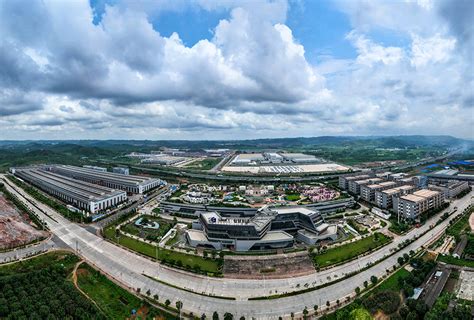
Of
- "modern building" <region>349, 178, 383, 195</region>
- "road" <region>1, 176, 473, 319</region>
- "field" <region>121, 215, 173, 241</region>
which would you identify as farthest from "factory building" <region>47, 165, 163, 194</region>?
"modern building" <region>349, 178, 383, 195</region>

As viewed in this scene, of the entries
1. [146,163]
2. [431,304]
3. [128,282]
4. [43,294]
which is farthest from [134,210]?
[146,163]

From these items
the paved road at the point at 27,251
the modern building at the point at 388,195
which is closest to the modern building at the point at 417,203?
the modern building at the point at 388,195

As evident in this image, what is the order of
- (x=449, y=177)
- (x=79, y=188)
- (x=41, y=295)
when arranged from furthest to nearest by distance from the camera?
(x=449, y=177) < (x=79, y=188) < (x=41, y=295)

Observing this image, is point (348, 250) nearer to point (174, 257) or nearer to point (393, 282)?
point (393, 282)

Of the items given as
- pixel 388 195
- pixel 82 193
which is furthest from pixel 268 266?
pixel 82 193

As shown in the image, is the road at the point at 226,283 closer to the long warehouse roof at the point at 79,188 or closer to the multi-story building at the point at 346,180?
the long warehouse roof at the point at 79,188

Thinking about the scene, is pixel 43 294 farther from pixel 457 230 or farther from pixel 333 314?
pixel 457 230

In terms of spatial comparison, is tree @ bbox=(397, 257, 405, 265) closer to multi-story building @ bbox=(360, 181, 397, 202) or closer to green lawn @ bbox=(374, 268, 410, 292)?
green lawn @ bbox=(374, 268, 410, 292)

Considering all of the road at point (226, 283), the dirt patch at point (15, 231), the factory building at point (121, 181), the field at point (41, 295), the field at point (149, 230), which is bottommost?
the road at point (226, 283)
